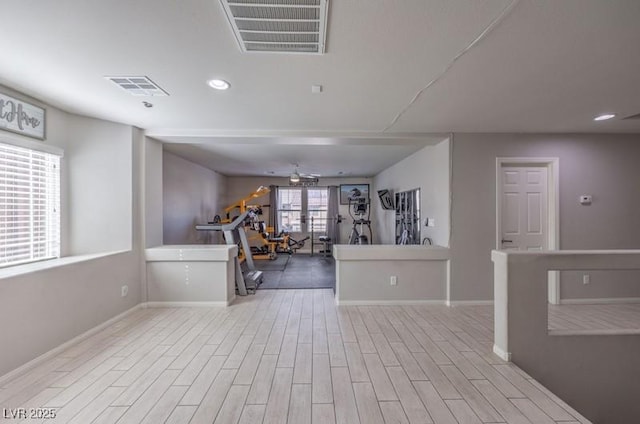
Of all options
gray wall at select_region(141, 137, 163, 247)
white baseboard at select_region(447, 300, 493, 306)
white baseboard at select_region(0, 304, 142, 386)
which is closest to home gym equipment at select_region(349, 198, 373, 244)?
white baseboard at select_region(447, 300, 493, 306)

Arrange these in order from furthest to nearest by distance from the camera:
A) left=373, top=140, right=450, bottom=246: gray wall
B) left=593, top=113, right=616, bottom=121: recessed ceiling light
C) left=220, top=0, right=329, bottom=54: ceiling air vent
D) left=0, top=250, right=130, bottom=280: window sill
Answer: left=373, top=140, right=450, bottom=246: gray wall, left=593, top=113, right=616, bottom=121: recessed ceiling light, left=0, top=250, right=130, bottom=280: window sill, left=220, top=0, right=329, bottom=54: ceiling air vent

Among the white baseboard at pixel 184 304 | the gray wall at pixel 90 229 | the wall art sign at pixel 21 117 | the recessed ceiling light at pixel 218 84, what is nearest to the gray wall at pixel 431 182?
the recessed ceiling light at pixel 218 84

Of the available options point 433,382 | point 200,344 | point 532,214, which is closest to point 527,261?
point 433,382

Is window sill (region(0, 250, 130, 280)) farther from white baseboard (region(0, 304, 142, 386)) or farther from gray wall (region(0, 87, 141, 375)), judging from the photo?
white baseboard (region(0, 304, 142, 386))

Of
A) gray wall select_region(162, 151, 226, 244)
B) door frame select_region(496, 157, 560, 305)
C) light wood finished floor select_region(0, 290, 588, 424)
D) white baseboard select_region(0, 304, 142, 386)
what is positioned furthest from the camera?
gray wall select_region(162, 151, 226, 244)

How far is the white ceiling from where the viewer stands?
5.02 feet

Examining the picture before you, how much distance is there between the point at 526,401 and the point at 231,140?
13.2ft

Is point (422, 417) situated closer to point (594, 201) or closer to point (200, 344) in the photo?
point (200, 344)

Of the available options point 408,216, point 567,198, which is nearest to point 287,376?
point 408,216

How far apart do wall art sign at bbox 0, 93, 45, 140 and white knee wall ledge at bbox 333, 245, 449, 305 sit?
3.59m

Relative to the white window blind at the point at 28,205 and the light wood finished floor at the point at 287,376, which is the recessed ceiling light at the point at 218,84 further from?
the light wood finished floor at the point at 287,376

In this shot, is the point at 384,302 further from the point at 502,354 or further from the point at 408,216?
the point at 408,216

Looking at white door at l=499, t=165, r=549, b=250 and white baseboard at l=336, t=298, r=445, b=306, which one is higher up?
white door at l=499, t=165, r=549, b=250

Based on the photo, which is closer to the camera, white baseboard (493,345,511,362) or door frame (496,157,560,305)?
white baseboard (493,345,511,362)
